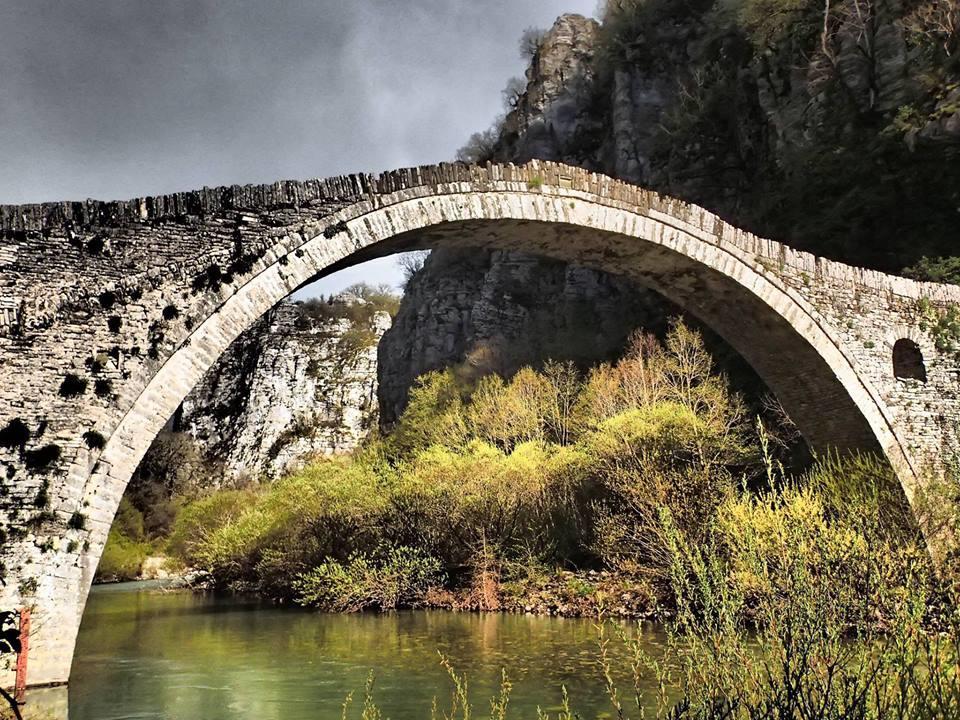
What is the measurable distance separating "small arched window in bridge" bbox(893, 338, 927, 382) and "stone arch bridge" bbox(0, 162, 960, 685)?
242cm

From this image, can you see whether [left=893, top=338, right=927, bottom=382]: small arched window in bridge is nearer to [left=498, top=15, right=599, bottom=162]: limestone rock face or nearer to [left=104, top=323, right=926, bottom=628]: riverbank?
[left=104, top=323, right=926, bottom=628]: riverbank

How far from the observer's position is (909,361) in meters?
14.0

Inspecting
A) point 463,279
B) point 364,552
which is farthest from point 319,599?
point 463,279

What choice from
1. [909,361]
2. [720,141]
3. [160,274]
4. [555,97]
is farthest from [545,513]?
[555,97]

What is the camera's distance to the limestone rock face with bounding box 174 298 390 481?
159ft

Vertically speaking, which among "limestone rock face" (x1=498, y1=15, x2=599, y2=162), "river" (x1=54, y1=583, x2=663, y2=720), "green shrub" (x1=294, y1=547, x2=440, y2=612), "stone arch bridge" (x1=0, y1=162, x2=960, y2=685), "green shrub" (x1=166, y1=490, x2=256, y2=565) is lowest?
"river" (x1=54, y1=583, x2=663, y2=720)

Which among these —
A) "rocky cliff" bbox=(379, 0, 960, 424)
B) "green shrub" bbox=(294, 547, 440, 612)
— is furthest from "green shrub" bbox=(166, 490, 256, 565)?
"rocky cliff" bbox=(379, 0, 960, 424)

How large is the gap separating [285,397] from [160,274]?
43777mm

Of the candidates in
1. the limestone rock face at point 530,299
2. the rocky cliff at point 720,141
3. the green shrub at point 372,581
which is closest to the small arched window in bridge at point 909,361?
the rocky cliff at point 720,141

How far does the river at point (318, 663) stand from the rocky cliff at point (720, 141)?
12.7 metres

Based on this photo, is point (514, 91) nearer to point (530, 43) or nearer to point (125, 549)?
point (530, 43)

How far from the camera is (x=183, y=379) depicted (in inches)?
314

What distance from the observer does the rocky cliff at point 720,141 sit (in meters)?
21.5

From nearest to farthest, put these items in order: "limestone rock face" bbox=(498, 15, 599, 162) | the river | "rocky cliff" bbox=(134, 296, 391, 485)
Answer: the river → "limestone rock face" bbox=(498, 15, 599, 162) → "rocky cliff" bbox=(134, 296, 391, 485)
